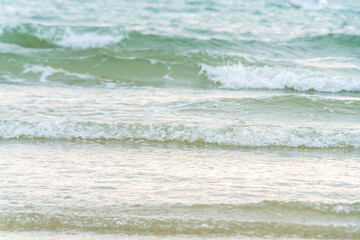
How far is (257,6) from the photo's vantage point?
1003 inches

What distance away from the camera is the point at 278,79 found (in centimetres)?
1049

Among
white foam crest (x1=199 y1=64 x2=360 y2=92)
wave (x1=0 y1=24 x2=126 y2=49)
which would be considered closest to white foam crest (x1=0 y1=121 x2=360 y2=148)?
white foam crest (x1=199 y1=64 x2=360 y2=92)

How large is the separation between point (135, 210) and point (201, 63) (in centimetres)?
846

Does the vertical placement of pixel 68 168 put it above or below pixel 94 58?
below

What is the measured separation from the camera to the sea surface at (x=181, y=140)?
3873 millimetres

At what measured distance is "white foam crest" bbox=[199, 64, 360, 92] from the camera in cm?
1011

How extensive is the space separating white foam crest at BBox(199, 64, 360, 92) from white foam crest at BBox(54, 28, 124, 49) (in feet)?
16.9

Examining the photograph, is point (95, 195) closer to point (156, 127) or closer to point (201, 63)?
point (156, 127)

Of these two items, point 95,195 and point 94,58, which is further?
point 94,58

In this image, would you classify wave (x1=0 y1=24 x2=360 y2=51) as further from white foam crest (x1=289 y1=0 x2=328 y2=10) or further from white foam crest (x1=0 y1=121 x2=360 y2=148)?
white foam crest (x1=289 y1=0 x2=328 y2=10)

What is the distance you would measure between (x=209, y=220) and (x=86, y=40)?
1268cm

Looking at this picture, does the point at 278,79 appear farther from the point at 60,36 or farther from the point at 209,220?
the point at 60,36

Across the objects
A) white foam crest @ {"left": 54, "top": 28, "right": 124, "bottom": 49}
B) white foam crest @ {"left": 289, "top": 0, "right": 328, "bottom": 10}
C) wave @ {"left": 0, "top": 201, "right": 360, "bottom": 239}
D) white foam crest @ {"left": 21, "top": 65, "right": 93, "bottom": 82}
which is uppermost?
white foam crest @ {"left": 289, "top": 0, "right": 328, "bottom": 10}

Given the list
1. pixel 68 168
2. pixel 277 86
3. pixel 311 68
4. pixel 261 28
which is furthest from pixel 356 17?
pixel 68 168
